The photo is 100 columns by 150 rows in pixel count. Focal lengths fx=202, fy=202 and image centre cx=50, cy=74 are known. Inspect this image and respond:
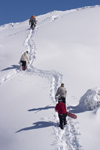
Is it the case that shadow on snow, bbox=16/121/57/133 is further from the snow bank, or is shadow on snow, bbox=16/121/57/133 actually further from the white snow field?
the snow bank

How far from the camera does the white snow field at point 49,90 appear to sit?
7.04 m

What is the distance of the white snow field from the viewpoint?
704 cm

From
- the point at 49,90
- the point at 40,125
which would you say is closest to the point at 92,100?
the point at 40,125

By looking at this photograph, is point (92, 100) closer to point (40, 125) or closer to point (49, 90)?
point (40, 125)

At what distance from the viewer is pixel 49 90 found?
11617mm

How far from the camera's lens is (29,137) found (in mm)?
7141

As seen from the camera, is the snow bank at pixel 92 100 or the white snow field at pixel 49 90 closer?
the white snow field at pixel 49 90

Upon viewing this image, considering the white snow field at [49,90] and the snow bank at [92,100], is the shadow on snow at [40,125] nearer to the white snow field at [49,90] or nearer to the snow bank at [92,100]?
the white snow field at [49,90]

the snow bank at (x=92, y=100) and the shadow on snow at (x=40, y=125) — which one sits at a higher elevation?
the snow bank at (x=92, y=100)

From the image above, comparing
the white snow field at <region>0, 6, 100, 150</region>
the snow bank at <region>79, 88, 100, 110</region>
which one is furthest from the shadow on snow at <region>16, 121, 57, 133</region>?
the snow bank at <region>79, 88, 100, 110</region>

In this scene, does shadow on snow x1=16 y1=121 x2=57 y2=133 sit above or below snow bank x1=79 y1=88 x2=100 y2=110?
below

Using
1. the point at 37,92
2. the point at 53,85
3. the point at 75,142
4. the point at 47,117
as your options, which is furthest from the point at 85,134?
the point at 53,85

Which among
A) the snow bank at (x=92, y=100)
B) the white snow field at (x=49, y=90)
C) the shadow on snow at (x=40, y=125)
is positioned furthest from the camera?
the snow bank at (x=92, y=100)

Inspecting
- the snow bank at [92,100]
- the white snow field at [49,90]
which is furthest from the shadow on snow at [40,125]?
the snow bank at [92,100]
